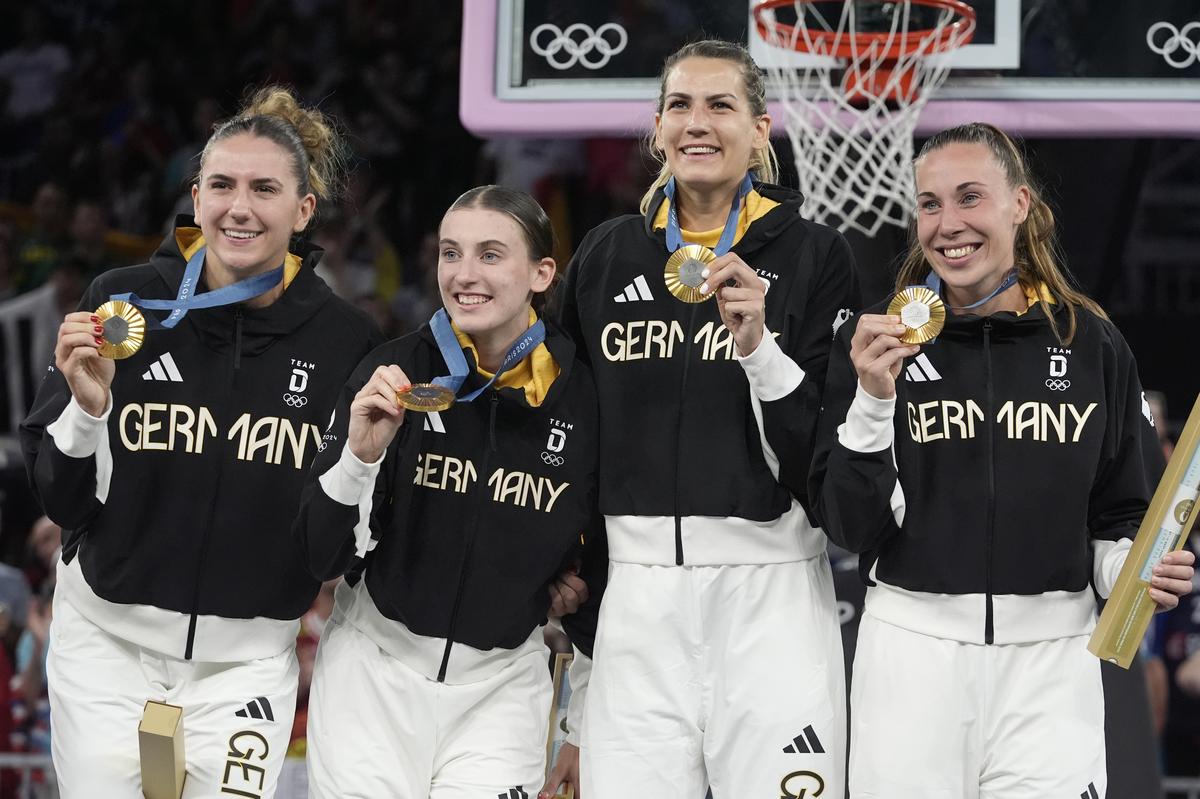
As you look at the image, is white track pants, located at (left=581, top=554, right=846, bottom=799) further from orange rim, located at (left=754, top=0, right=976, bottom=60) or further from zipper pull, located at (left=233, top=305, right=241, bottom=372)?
orange rim, located at (left=754, top=0, right=976, bottom=60)

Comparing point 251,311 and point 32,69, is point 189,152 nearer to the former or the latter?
point 32,69

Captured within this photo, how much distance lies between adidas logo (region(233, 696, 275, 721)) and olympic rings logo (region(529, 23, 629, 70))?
2482mm

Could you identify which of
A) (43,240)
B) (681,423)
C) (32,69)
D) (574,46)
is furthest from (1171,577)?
(32,69)

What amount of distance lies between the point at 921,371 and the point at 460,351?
1.03 meters

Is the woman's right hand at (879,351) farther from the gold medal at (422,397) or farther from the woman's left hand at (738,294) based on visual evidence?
the gold medal at (422,397)

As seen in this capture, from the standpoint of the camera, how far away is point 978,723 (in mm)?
3268

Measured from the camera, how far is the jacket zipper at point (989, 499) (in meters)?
3.30

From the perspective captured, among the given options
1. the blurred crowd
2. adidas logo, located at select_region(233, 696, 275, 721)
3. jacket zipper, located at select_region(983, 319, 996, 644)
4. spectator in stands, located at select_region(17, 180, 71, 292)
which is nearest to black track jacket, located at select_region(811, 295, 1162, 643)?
jacket zipper, located at select_region(983, 319, 996, 644)

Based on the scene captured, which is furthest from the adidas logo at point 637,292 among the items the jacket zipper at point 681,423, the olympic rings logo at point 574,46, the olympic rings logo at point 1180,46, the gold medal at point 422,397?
the olympic rings logo at point 1180,46

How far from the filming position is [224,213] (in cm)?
360

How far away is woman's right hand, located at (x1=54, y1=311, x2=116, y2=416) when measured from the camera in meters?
3.28

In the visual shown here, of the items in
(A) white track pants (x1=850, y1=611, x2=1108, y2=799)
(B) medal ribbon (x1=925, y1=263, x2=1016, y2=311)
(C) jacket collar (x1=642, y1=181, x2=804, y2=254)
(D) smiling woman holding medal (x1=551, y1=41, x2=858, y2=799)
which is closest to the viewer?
(A) white track pants (x1=850, y1=611, x2=1108, y2=799)

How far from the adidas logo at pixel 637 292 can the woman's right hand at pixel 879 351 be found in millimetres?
588

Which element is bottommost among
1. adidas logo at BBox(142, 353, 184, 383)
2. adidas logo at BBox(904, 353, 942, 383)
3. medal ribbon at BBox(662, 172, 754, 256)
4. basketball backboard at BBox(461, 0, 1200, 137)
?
adidas logo at BBox(142, 353, 184, 383)
